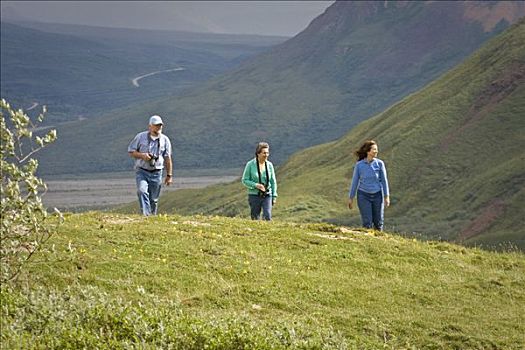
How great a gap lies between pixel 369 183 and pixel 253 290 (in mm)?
8216

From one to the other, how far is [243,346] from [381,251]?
10.1 m

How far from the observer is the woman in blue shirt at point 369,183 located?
2298cm

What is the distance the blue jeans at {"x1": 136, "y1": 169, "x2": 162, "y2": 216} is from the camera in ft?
71.5

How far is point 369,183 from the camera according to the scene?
75.5 ft

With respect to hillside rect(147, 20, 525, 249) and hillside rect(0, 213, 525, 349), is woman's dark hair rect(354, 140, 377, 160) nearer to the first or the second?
hillside rect(0, 213, 525, 349)

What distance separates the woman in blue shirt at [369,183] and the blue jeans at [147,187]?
5416mm

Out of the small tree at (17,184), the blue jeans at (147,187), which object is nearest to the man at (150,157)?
the blue jeans at (147,187)

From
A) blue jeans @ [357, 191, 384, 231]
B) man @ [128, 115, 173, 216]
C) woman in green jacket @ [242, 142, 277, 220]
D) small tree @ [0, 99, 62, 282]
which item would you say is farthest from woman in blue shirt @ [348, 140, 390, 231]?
small tree @ [0, 99, 62, 282]

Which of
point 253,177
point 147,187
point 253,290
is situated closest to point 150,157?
point 147,187

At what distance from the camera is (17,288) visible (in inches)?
486

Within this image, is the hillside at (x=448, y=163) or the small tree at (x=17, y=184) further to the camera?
the hillside at (x=448, y=163)

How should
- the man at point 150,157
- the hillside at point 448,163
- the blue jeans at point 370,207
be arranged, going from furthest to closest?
1. the hillside at point 448,163
2. the blue jeans at point 370,207
3. the man at point 150,157

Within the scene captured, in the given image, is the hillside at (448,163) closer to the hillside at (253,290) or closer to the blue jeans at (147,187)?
the hillside at (253,290)

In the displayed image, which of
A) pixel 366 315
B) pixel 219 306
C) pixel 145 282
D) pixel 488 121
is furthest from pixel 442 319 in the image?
pixel 488 121
